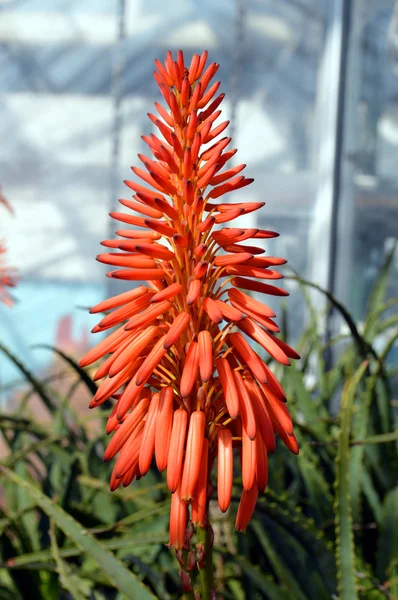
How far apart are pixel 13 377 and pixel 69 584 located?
1664 mm

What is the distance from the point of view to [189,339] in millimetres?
242

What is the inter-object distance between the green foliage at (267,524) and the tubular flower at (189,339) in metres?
0.11

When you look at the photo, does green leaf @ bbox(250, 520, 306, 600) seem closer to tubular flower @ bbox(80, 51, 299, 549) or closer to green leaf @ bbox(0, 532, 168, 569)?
green leaf @ bbox(0, 532, 168, 569)

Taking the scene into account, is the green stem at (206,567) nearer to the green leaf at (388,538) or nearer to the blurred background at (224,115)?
the green leaf at (388,538)

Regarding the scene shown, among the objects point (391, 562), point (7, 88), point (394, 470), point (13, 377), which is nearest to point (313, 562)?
point (391, 562)

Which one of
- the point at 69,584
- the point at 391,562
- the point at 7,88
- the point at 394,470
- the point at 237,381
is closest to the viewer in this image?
the point at 237,381

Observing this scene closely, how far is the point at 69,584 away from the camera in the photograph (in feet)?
1.25

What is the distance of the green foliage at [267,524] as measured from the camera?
38 centimetres

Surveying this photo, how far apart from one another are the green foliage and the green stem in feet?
0.28

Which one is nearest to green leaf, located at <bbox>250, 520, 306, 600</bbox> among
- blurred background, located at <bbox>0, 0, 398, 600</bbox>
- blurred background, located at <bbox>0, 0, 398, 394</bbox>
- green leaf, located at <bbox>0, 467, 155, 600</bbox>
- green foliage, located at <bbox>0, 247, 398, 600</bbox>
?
green foliage, located at <bbox>0, 247, 398, 600</bbox>

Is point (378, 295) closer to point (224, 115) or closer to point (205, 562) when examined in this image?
point (205, 562)

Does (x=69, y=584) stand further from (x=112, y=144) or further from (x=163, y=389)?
(x=112, y=144)

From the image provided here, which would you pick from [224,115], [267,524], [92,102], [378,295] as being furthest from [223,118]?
[267,524]

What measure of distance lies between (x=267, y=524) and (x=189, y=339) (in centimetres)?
33
